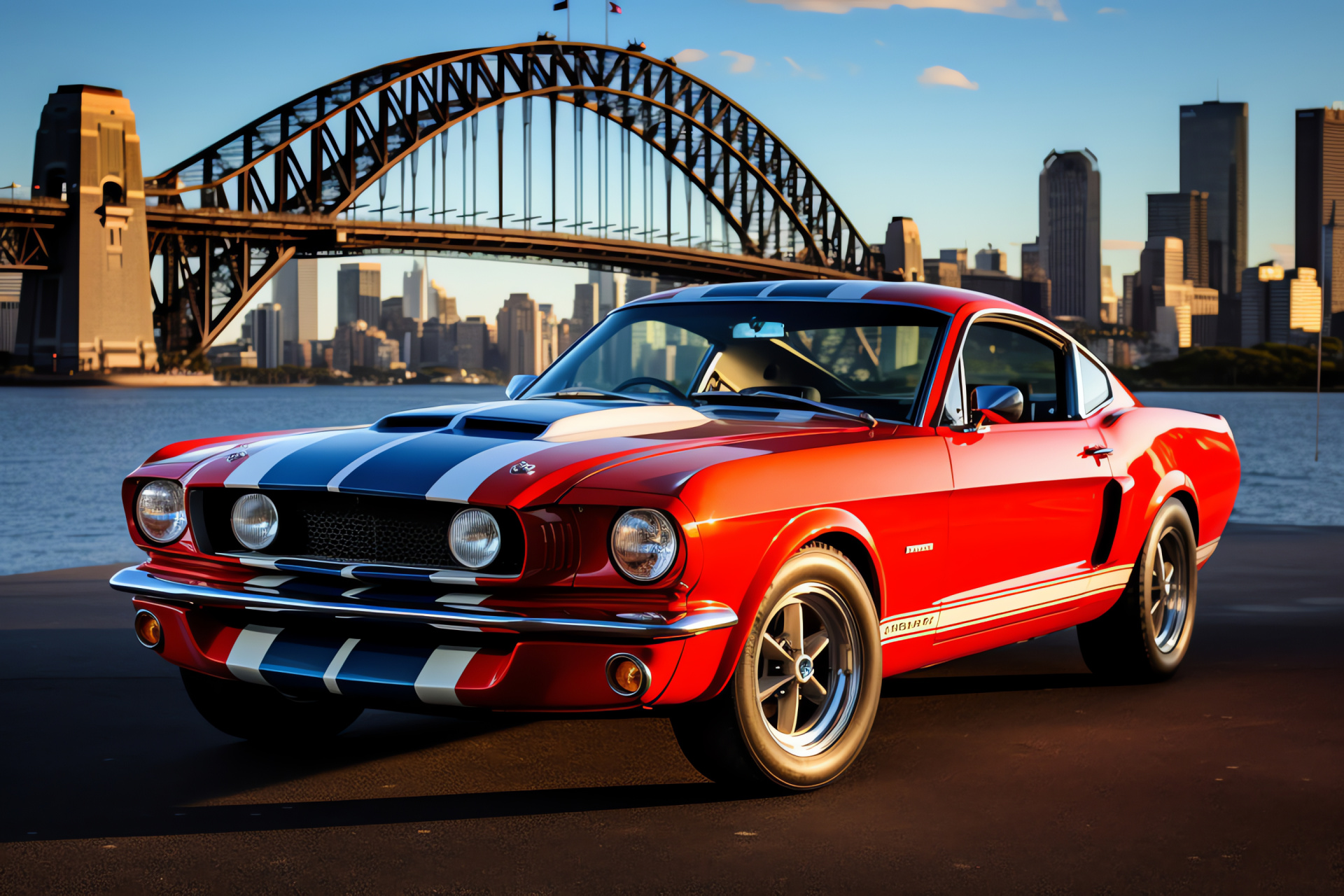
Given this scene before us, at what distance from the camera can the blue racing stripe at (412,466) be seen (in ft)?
11.7

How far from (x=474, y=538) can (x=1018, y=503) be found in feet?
6.42

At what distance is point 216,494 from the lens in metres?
3.99

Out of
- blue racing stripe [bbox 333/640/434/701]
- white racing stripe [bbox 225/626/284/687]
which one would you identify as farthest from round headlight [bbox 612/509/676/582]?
white racing stripe [bbox 225/626/284/687]

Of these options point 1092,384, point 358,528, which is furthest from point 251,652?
point 1092,384

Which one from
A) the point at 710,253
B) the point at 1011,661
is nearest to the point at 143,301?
the point at 710,253

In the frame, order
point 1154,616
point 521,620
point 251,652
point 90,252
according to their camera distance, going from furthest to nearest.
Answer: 1. point 90,252
2. point 1154,616
3. point 251,652
4. point 521,620

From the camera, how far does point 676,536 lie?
3422 millimetres

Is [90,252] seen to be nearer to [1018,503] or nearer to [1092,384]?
[1092,384]

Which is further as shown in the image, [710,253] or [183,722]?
[710,253]

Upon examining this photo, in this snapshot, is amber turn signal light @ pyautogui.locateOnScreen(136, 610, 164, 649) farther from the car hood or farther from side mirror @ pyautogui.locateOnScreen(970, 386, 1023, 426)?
side mirror @ pyautogui.locateOnScreen(970, 386, 1023, 426)

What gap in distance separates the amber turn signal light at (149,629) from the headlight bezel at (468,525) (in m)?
0.99

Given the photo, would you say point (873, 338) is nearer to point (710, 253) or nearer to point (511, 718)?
point (511, 718)

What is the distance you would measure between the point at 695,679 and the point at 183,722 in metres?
2.23

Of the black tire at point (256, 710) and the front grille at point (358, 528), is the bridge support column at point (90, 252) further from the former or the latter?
the front grille at point (358, 528)
